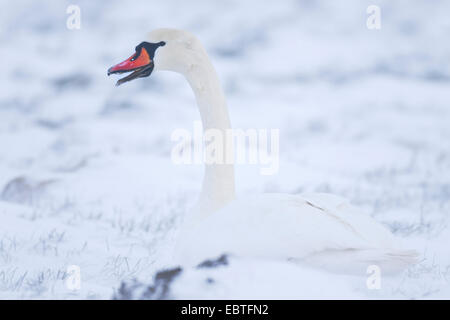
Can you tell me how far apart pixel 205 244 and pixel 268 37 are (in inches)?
810

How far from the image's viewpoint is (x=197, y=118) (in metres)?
13.0

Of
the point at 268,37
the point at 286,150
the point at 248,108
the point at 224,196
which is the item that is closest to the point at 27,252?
the point at 224,196

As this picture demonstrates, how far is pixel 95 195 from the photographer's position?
6.03 metres

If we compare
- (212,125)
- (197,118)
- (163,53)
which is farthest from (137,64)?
(197,118)

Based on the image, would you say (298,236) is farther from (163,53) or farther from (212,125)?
(163,53)

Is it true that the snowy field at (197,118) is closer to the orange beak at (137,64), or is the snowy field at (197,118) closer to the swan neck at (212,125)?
the swan neck at (212,125)

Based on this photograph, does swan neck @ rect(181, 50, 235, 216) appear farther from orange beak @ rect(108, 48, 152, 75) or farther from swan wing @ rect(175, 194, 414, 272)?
swan wing @ rect(175, 194, 414, 272)

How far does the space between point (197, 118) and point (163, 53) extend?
9290 mm

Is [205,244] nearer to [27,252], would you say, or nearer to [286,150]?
[27,252]

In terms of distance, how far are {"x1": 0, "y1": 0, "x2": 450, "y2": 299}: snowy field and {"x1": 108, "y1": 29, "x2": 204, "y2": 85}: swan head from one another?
111 centimetres

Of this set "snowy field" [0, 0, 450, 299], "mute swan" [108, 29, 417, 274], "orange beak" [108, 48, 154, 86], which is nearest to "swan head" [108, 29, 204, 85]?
"orange beak" [108, 48, 154, 86]

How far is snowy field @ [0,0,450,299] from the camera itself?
3.32 m

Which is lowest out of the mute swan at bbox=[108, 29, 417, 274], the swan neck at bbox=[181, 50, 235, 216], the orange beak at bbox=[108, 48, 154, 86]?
the mute swan at bbox=[108, 29, 417, 274]

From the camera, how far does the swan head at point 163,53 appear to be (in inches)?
146
